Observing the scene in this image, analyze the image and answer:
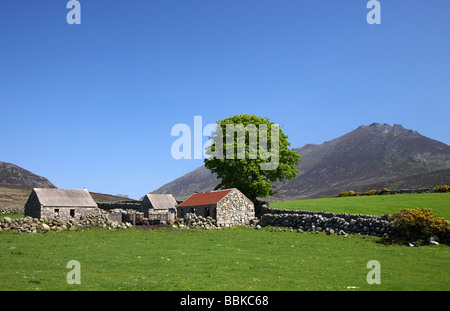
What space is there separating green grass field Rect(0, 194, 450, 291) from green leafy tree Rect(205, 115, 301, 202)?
1965 centimetres

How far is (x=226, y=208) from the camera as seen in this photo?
2074 inches

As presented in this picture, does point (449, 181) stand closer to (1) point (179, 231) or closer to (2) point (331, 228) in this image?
(2) point (331, 228)

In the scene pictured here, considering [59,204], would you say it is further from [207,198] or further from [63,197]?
[207,198]

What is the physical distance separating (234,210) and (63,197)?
27003mm

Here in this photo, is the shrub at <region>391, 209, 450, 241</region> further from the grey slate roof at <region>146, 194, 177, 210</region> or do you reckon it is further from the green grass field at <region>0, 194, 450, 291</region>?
the grey slate roof at <region>146, 194, 177, 210</region>

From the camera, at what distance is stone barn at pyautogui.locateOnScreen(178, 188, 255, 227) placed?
172ft

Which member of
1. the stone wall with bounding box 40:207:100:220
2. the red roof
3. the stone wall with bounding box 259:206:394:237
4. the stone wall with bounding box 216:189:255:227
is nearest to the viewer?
the stone wall with bounding box 259:206:394:237

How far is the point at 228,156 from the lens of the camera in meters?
60.0

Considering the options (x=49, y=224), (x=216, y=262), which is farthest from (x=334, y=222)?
(x=49, y=224)

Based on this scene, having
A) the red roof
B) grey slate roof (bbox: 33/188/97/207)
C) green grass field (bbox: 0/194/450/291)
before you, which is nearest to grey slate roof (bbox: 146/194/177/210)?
the red roof

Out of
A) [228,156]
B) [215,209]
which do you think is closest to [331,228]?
[215,209]

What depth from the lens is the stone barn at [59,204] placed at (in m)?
58.3

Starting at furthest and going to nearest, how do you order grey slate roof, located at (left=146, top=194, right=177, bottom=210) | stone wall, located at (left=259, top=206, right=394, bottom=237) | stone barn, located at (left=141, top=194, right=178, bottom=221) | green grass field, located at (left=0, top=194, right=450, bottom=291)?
grey slate roof, located at (left=146, top=194, right=177, bottom=210) → stone barn, located at (left=141, top=194, right=178, bottom=221) → stone wall, located at (left=259, top=206, right=394, bottom=237) → green grass field, located at (left=0, top=194, right=450, bottom=291)

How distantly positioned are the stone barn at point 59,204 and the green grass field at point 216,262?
65.9 ft
